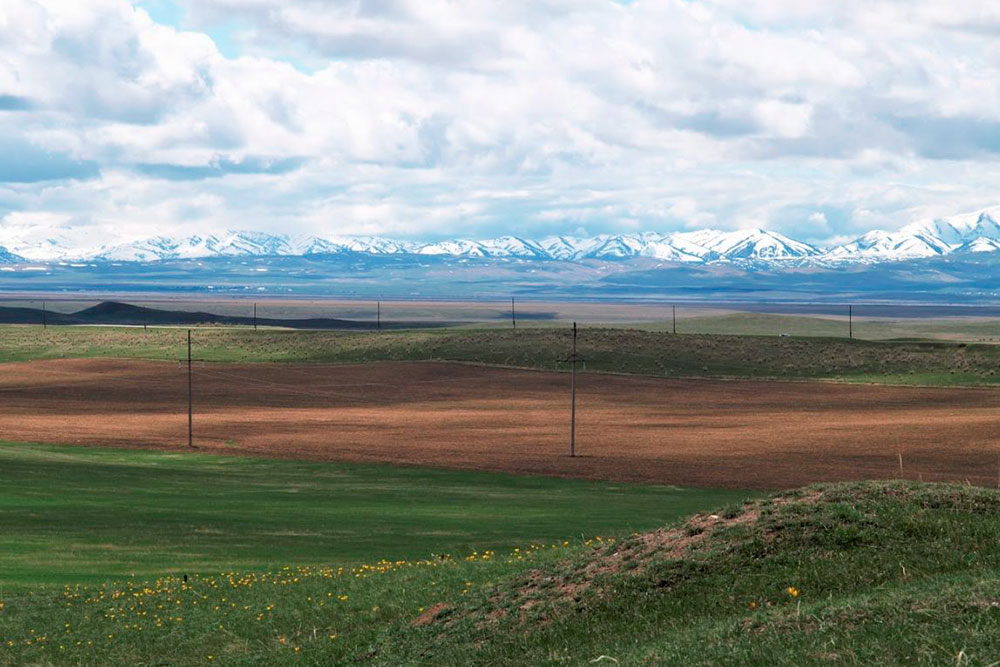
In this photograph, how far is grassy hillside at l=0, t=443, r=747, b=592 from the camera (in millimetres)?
34062

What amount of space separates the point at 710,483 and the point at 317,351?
101581 mm

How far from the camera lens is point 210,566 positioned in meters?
32.6

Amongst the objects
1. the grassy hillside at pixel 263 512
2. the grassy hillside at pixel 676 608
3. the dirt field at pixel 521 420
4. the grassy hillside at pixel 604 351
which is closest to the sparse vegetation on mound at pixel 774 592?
the grassy hillside at pixel 676 608

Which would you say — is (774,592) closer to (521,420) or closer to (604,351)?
(521,420)

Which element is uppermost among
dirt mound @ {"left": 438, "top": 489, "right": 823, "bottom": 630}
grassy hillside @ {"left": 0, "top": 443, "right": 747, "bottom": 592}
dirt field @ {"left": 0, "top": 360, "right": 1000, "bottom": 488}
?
dirt mound @ {"left": 438, "top": 489, "right": 823, "bottom": 630}

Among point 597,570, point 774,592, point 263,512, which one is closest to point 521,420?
point 263,512

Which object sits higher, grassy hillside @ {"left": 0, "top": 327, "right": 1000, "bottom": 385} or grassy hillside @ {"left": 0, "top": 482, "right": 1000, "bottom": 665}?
grassy hillside @ {"left": 0, "top": 482, "right": 1000, "bottom": 665}

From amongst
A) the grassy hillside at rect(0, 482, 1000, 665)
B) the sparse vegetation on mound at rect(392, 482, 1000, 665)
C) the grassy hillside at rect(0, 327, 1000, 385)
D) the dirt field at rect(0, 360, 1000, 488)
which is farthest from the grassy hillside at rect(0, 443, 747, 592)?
the grassy hillside at rect(0, 327, 1000, 385)

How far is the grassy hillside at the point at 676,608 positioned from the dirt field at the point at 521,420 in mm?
38072

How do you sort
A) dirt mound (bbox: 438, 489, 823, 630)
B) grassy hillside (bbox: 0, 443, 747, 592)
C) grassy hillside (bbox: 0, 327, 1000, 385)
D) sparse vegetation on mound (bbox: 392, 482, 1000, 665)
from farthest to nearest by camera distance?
grassy hillside (bbox: 0, 327, 1000, 385) < grassy hillside (bbox: 0, 443, 747, 592) < dirt mound (bbox: 438, 489, 823, 630) < sparse vegetation on mound (bbox: 392, 482, 1000, 665)

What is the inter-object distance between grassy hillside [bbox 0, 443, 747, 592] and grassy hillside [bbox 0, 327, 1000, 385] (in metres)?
77.7

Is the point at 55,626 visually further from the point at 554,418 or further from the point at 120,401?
the point at 120,401

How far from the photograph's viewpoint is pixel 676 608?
17.9 metres

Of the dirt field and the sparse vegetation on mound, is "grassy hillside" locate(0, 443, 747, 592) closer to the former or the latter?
the dirt field
